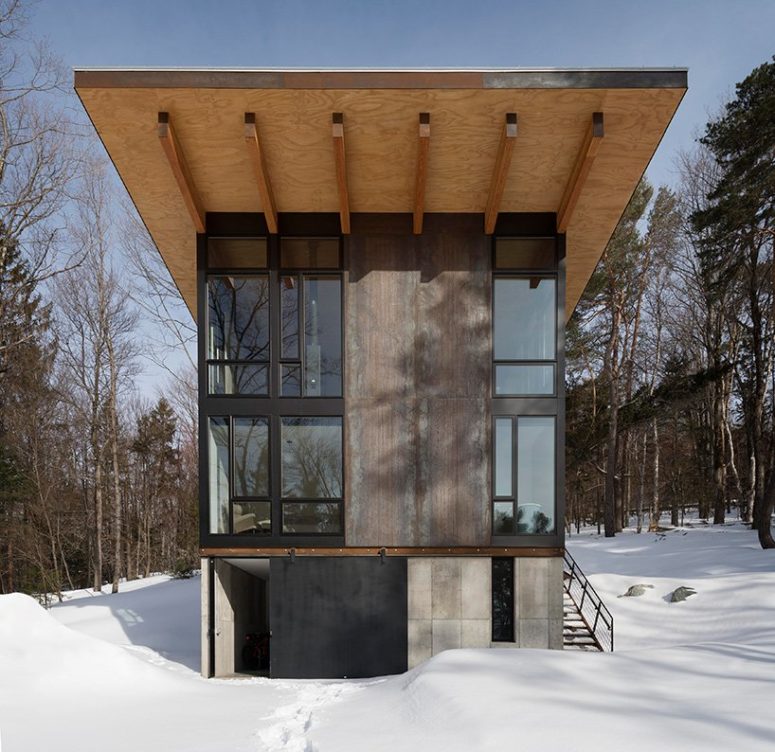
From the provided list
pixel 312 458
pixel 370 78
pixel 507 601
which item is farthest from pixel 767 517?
pixel 370 78

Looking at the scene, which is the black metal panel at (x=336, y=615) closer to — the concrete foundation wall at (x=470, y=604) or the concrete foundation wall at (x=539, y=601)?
the concrete foundation wall at (x=470, y=604)

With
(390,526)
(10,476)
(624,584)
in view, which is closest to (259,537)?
(390,526)

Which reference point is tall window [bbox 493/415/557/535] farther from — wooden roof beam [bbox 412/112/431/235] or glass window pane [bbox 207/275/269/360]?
glass window pane [bbox 207/275/269/360]

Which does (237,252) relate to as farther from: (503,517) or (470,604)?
(470,604)

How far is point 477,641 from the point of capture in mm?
8484

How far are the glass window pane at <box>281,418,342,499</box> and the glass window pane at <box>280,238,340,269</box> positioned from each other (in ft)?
7.93

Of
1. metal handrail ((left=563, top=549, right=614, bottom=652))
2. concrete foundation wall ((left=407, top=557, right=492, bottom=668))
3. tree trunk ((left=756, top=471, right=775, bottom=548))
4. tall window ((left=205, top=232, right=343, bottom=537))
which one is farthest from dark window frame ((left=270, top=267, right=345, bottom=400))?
tree trunk ((left=756, top=471, right=775, bottom=548))

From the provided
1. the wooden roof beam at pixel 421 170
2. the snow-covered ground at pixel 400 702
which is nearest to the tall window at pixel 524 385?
the wooden roof beam at pixel 421 170

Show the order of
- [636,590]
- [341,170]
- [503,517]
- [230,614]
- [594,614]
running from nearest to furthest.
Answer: [341,170]
[503,517]
[230,614]
[594,614]
[636,590]

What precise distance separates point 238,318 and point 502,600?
19.5 ft

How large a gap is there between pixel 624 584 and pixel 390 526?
891 centimetres

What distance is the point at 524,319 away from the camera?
29.3 ft

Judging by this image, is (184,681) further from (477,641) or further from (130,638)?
(477,641)

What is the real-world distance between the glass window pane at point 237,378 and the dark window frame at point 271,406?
0.10 meters
